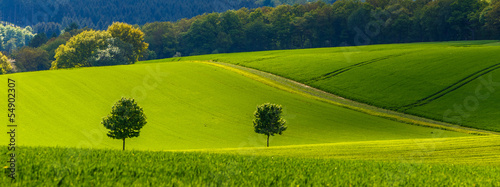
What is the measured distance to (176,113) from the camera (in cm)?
6712

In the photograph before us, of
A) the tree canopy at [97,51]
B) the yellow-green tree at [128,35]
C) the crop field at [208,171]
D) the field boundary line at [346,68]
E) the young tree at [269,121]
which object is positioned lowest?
the crop field at [208,171]

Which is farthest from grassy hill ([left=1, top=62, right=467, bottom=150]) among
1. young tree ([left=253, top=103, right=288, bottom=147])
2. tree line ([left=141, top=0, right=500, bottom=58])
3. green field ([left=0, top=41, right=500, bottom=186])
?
tree line ([left=141, top=0, right=500, bottom=58])

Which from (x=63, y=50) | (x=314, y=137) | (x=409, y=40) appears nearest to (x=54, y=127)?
(x=314, y=137)

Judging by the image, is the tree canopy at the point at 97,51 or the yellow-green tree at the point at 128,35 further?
the yellow-green tree at the point at 128,35

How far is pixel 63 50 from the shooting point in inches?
6353

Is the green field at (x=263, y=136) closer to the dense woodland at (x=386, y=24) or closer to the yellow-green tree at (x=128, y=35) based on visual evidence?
the dense woodland at (x=386, y=24)

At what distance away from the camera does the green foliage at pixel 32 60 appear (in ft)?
626

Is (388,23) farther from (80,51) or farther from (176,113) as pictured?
(176,113)

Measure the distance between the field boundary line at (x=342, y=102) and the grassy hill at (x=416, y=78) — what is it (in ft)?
5.22

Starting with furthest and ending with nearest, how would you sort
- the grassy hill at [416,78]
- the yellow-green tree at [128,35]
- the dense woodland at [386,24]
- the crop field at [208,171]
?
the yellow-green tree at [128,35] → the dense woodland at [386,24] → the grassy hill at [416,78] → the crop field at [208,171]

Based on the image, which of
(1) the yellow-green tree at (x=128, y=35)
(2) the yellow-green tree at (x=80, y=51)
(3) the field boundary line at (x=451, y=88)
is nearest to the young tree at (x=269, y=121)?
(3) the field boundary line at (x=451, y=88)

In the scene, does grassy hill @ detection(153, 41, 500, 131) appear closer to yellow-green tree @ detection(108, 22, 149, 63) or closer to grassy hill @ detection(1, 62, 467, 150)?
grassy hill @ detection(1, 62, 467, 150)

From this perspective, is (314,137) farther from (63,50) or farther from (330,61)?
(63,50)

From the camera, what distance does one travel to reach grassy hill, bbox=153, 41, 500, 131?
2913 inches
